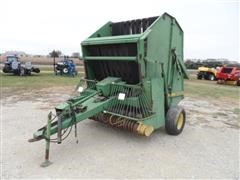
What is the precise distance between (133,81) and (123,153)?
1.49m

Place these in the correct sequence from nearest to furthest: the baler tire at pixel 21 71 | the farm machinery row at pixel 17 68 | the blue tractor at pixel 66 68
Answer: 1. the baler tire at pixel 21 71
2. the farm machinery row at pixel 17 68
3. the blue tractor at pixel 66 68

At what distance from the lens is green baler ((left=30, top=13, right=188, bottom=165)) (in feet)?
12.6

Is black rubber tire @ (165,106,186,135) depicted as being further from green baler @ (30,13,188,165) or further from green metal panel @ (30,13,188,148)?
green metal panel @ (30,13,188,148)

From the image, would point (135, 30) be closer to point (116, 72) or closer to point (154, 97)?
point (116, 72)

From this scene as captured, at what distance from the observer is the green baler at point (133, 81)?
3.85m

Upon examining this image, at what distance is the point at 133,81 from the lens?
4.64 m

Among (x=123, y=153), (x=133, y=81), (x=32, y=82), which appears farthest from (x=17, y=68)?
(x=123, y=153)

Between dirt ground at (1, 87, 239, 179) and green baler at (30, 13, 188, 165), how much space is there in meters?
0.26

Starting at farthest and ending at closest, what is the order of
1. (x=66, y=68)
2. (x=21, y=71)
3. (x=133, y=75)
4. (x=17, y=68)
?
(x=66, y=68)
(x=17, y=68)
(x=21, y=71)
(x=133, y=75)

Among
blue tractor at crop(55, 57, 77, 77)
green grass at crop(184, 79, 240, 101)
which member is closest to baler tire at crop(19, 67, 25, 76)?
blue tractor at crop(55, 57, 77, 77)

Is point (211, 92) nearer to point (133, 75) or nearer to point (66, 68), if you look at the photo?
point (133, 75)

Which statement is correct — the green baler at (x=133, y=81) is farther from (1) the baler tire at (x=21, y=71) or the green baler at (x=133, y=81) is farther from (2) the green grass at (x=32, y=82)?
(1) the baler tire at (x=21, y=71)

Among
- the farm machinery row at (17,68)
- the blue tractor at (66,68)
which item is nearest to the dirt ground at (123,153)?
the farm machinery row at (17,68)

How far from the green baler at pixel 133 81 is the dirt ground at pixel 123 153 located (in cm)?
26
